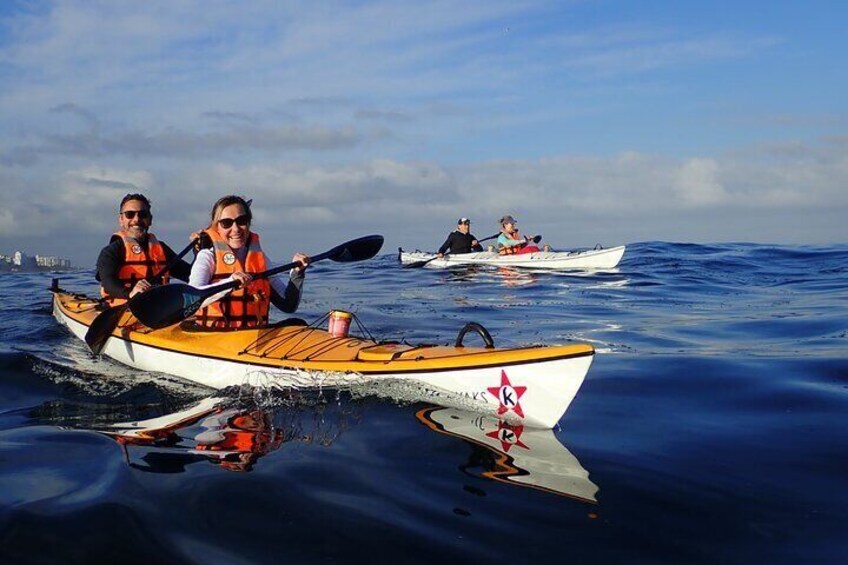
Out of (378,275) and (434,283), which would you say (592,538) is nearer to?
(434,283)

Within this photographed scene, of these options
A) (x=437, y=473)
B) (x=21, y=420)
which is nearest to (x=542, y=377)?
(x=437, y=473)

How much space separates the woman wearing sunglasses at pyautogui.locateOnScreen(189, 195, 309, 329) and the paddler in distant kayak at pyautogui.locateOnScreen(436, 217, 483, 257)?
17214 millimetres

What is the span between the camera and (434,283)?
20.3m

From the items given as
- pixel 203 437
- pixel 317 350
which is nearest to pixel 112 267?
pixel 317 350

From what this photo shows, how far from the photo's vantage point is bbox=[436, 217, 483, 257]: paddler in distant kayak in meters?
24.8

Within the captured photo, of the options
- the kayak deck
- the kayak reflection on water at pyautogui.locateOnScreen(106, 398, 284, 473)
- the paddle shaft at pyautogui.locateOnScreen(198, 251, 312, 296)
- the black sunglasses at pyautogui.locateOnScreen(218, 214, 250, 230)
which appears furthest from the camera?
the black sunglasses at pyautogui.locateOnScreen(218, 214, 250, 230)

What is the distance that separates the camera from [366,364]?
20.2 ft

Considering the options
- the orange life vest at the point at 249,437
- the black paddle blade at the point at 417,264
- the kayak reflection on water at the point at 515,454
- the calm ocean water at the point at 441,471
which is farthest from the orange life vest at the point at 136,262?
the black paddle blade at the point at 417,264

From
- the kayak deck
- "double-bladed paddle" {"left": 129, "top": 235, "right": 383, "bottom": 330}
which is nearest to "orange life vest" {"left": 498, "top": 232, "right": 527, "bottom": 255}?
the kayak deck

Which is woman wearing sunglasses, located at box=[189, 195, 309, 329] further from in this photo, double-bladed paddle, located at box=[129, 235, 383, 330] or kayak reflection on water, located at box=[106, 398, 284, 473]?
kayak reflection on water, located at box=[106, 398, 284, 473]

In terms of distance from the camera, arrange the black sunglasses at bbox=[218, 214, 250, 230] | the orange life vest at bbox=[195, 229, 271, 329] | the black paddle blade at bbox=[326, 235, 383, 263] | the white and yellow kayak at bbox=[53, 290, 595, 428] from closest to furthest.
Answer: the white and yellow kayak at bbox=[53, 290, 595, 428] → the black sunglasses at bbox=[218, 214, 250, 230] → the orange life vest at bbox=[195, 229, 271, 329] → the black paddle blade at bbox=[326, 235, 383, 263]

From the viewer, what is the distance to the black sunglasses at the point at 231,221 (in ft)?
23.7

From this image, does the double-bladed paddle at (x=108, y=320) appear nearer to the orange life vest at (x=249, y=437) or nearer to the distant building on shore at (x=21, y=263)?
the orange life vest at (x=249, y=437)

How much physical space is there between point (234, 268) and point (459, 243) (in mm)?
17778
